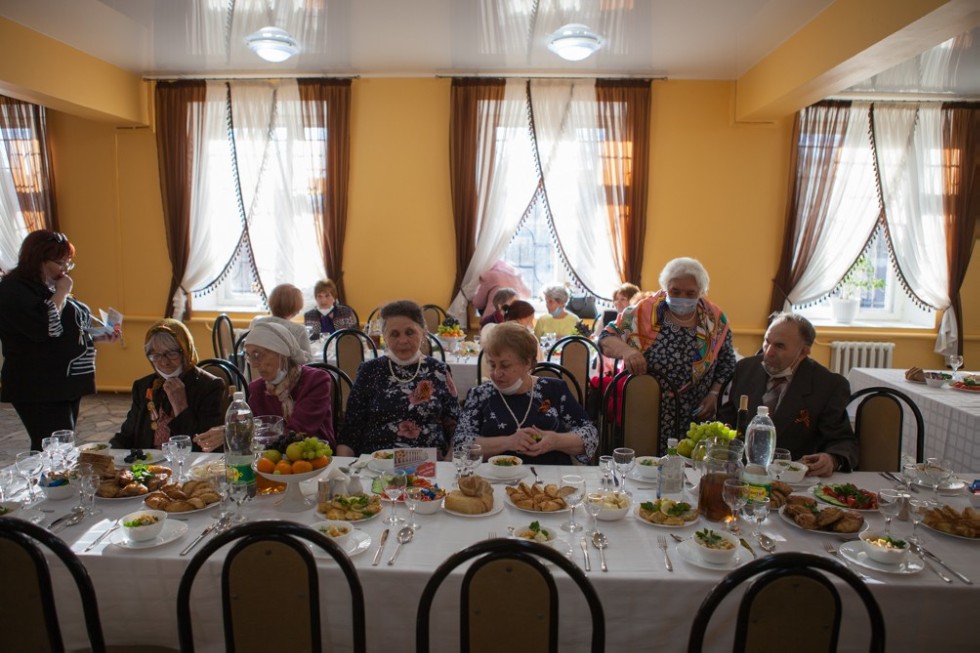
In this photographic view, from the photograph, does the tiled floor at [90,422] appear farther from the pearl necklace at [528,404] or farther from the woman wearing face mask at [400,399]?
the pearl necklace at [528,404]

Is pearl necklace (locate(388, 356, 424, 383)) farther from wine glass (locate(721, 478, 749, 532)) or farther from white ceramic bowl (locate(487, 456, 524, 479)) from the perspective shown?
wine glass (locate(721, 478, 749, 532))

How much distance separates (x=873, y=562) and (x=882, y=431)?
1.26 metres

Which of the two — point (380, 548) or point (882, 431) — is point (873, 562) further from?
point (380, 548)

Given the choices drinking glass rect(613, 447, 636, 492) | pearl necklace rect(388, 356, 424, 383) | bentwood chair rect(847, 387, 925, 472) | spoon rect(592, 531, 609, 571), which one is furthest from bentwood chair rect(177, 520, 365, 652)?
bentwood chair rect(847, 387, 925, 472)

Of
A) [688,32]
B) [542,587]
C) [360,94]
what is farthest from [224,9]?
[542,587]

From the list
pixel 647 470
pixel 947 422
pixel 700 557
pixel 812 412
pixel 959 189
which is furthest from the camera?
pixel 959 189

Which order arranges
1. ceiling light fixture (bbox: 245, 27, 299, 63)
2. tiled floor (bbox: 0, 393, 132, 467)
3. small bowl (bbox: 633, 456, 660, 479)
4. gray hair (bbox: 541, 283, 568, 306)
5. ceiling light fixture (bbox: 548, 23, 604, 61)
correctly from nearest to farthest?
small bowl (bbox: 633, 456, 660, 479) → ceiling light fixture (bbox: 548, 23, 604, 61) → ceiling light fixture (bbox: 245, 27, 299, 63) → tiled floor (bbox: 0, 393, 132, 467) → gray hair (bbox: 541, 283, 568, 306)

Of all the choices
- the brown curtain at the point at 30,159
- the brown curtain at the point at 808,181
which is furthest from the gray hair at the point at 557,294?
the brown curtain at the point at 30,159

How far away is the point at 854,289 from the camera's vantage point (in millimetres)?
6898

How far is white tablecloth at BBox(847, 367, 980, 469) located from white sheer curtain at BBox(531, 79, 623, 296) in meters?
2.86

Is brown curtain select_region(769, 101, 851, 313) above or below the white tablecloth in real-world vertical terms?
above

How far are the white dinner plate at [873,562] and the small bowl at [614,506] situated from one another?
2.03ft

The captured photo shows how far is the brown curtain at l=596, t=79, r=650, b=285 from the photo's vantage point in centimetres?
644

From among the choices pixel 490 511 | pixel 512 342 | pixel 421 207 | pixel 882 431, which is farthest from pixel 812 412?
pixel 421 207
